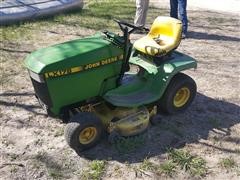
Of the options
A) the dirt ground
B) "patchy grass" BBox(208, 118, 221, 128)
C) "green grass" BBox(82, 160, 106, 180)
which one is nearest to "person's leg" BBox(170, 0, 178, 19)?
the dirt ground

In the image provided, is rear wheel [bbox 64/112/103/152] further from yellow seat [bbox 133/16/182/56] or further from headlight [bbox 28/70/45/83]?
yellow seat [bbox 133/16/182/56]

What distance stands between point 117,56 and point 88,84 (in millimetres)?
437

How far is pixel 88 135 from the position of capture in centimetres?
430

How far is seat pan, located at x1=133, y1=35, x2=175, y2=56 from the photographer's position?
4.67 metres

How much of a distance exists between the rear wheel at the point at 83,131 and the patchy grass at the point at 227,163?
1.27 metres

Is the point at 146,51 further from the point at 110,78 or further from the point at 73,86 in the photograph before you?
the point at 73,86

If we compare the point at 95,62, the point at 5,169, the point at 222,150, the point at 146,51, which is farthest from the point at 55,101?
the point at 222,150

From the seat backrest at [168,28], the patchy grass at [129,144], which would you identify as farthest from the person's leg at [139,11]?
the patchy grass at [129,144]

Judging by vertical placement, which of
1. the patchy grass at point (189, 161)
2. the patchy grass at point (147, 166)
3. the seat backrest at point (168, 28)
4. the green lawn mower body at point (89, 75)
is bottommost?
the patchy grass at point (147, 166)

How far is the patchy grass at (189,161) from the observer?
4.10 meters

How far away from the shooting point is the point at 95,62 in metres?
4.27

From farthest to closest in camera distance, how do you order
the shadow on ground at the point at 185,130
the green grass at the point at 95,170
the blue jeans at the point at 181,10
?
the blue jeans at the point at 181,10 → the shadow on ground at the point at 185,130 → the green grass at the point at 95,170

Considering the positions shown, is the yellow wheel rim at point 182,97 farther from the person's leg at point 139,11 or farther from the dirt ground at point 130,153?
the person's leg at point 139,11

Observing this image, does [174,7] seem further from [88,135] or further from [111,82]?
[88,135]
